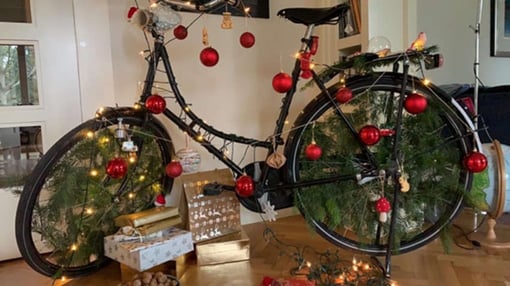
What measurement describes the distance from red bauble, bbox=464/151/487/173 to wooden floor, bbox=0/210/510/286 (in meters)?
0.42

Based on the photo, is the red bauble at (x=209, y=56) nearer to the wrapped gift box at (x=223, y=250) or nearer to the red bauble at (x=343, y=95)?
the red bauble at (x=343, y=95)

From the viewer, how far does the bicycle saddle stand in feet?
4.94

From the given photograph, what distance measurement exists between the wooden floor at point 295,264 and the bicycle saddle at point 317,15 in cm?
86

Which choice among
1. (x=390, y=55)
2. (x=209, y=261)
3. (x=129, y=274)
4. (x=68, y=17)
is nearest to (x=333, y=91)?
(x=390, y=55)

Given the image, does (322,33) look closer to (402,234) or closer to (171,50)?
(171,50)

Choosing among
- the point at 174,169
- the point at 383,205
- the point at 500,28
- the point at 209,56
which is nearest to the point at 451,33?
the point at 500,28

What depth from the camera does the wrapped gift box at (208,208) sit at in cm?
180

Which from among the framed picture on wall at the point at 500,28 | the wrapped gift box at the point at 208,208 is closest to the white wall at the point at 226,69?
the wrapped gift box at the point at 208,208

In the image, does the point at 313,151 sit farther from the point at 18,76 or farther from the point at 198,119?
the point at 18,76

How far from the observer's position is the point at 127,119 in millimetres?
1571

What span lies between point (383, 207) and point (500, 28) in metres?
2.47

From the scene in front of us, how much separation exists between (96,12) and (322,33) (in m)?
1.21

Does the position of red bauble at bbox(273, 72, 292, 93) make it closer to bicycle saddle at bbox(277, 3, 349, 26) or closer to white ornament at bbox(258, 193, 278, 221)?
bicycle saddle at bbox(277, 3, 349, 26)

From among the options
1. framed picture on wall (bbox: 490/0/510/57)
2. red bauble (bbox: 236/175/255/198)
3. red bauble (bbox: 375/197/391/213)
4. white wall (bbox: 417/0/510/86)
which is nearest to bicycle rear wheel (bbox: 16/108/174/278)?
red bauble (bbox: 236/175/255/198)
